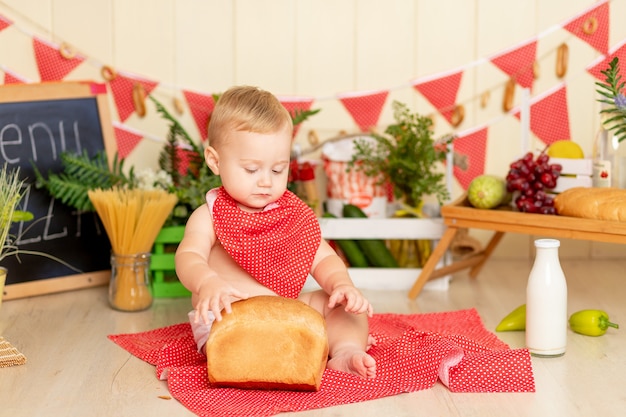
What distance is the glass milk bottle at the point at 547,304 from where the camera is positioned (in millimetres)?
1998

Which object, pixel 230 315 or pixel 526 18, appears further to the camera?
pixel 526 18

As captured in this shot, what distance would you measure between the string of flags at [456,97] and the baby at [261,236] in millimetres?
1046

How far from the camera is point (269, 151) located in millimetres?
1896

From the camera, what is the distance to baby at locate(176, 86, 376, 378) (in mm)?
1896

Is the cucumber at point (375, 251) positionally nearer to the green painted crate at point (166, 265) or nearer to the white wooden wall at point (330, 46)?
the white wooden wall at point (330, 46)

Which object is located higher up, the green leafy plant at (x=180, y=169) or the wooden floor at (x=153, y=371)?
the green leafy plant at (x=180, y=169)

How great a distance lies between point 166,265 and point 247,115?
855mm

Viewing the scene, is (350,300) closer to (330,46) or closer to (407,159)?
(407,159)

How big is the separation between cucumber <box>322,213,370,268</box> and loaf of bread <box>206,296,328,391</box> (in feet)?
3.33

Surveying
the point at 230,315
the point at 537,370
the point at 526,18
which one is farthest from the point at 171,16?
the point at 537,370

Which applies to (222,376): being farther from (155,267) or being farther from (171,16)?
(171,16)

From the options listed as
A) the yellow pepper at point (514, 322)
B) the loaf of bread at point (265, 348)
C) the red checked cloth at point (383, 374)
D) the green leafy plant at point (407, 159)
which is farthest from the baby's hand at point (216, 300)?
the green leafy plant at point (407, 159)

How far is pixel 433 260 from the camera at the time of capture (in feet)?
8.60

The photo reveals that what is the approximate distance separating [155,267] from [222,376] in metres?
0.94
